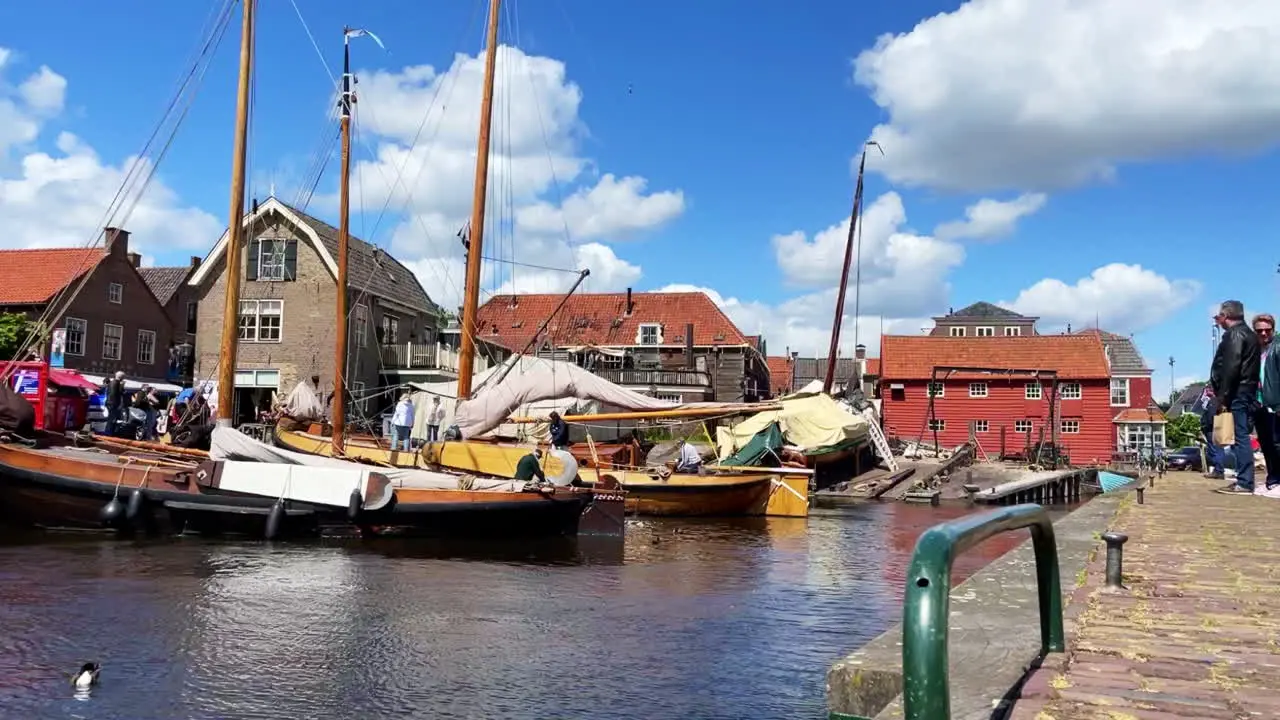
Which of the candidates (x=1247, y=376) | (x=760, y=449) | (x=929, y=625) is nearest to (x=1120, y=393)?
(x=760, y=449)

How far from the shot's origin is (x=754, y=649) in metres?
9.15

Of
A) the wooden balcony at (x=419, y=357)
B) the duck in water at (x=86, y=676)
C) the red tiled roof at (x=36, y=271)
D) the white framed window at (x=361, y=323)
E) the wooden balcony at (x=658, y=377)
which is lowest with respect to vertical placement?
the duck in water at (x=86, y=676)

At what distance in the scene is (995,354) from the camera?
185 feet

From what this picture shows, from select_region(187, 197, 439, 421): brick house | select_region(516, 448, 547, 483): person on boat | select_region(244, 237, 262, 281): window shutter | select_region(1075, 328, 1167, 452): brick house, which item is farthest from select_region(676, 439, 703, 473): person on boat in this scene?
select_region(1075, 328, 1167, 452): brick house

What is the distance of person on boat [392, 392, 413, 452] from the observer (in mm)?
24469

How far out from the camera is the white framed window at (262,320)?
135 feet

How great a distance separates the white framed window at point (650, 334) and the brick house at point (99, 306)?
2271 centimetres

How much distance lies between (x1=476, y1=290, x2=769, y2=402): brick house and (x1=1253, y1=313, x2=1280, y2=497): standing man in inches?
1260

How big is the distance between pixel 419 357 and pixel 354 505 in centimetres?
2849

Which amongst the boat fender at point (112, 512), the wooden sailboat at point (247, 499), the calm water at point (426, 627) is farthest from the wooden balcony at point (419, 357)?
the calm water at point (426, 627)

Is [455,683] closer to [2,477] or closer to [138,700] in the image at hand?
[138,700]

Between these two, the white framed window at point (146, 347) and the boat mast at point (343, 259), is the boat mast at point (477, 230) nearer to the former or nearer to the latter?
the boat mast at point (343, 259)

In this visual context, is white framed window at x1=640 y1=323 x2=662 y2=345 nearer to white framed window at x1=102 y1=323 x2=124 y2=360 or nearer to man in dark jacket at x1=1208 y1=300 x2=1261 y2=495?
white framed window at x1=102 y1=323 x2=124 y2=360

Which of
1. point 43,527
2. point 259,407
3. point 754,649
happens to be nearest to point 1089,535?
point 754,649
